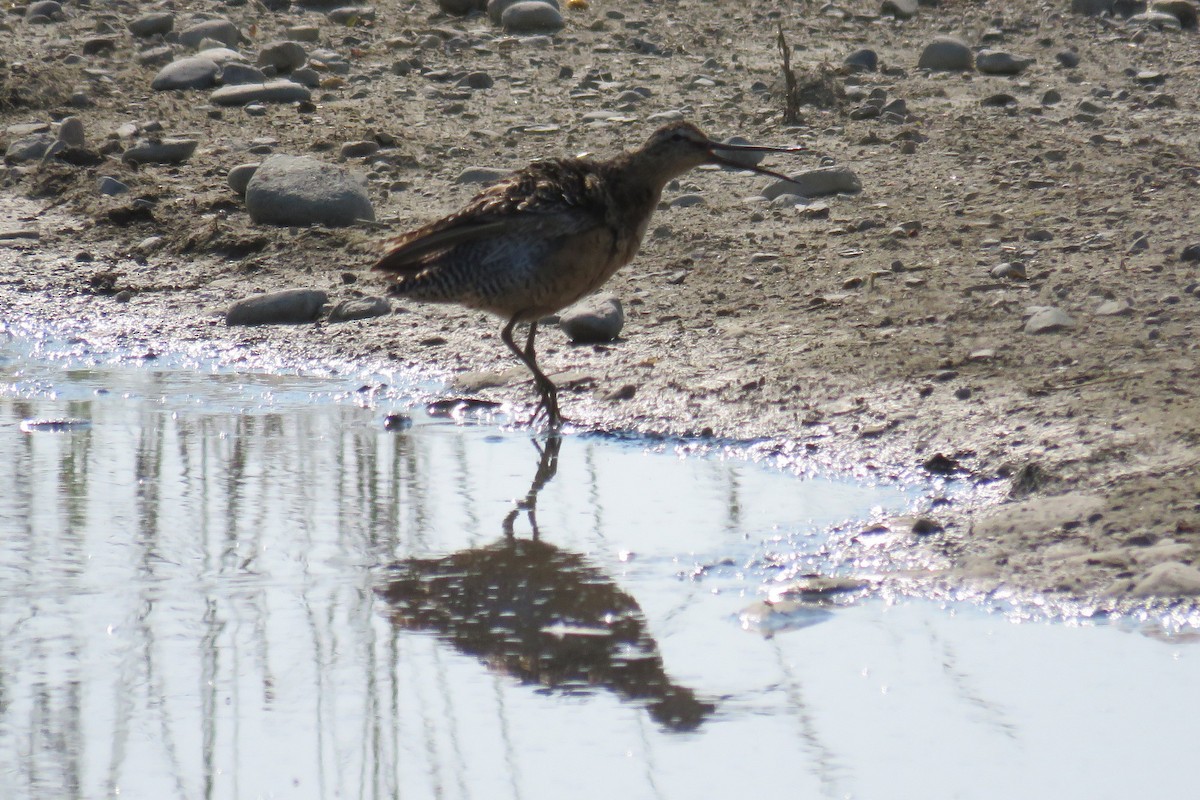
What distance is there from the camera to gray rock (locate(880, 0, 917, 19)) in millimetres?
12453

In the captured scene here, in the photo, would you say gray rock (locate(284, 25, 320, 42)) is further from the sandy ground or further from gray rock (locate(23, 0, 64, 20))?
gray rock (locate(23, 0, 64, 20))

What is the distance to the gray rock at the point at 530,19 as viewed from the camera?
39.4 feet

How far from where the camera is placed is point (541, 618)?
15.0ft

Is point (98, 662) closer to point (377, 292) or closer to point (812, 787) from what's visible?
point (812, 787)

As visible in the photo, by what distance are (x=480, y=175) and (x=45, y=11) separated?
5.05 metres

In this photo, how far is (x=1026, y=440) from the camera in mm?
5734

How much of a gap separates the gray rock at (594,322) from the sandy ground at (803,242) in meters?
0.11

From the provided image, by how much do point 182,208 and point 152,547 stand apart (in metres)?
4.55

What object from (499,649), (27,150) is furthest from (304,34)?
(499,649)

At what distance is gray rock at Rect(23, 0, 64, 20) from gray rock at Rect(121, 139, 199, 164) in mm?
3194

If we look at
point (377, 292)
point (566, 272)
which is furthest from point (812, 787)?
point (377, 292)

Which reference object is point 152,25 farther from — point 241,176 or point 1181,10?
point 1181,10

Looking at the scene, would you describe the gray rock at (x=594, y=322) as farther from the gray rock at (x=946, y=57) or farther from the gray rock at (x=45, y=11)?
the gray rock at (x=45, y=11)

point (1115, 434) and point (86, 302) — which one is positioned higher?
point (1115, 434)
